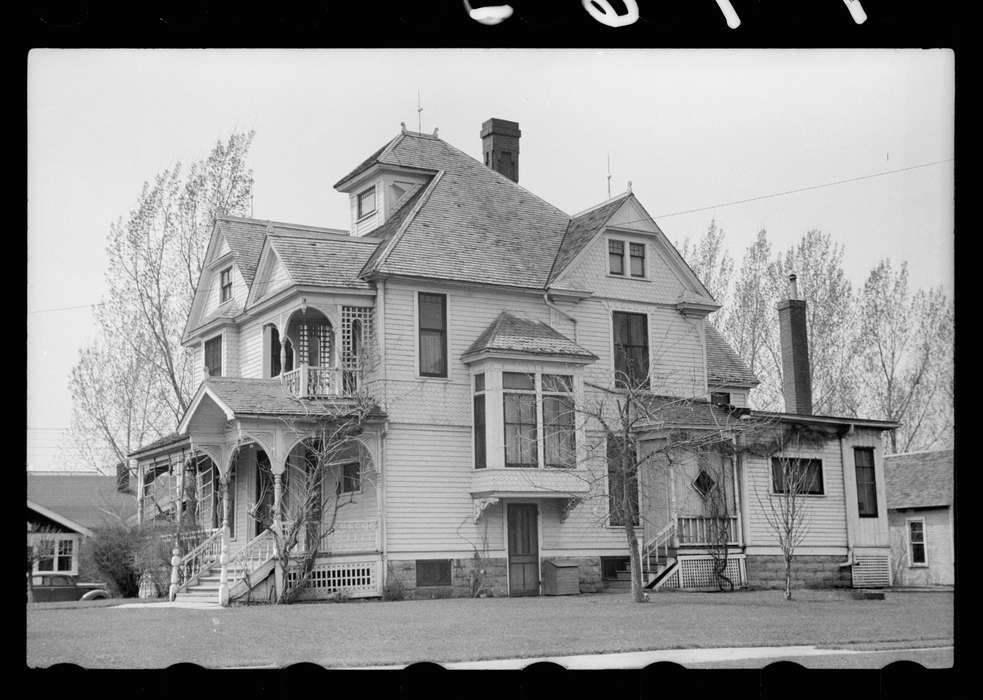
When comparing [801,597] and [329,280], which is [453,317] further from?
[801,597]

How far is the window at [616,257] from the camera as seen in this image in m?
16.5

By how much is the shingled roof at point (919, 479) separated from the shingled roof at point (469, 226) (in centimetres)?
934

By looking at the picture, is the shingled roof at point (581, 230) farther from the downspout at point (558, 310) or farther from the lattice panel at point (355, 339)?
the lattice panel at point (355, 339)

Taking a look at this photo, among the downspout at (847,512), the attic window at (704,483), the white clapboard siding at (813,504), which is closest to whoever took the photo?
the attic window at (704,483)

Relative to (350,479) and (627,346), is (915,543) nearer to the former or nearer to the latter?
(627,346)

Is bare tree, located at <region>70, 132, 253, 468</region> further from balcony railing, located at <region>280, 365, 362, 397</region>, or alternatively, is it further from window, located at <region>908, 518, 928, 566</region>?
window, located at <region>908, 518, 928, 566</region>

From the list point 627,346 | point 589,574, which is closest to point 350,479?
point 589,574

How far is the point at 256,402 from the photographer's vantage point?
49.5ft

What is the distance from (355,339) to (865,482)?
862 cm

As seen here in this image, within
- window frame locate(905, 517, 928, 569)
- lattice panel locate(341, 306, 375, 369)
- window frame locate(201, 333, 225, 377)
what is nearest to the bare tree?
window frame locate(201, 333, 225, 377)

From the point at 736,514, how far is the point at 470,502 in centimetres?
447

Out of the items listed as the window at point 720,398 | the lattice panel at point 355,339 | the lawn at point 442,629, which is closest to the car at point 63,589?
the lawn at point 442,629

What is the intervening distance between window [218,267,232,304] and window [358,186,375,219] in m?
1.96

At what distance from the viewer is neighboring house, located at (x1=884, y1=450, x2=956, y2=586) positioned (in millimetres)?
22891
